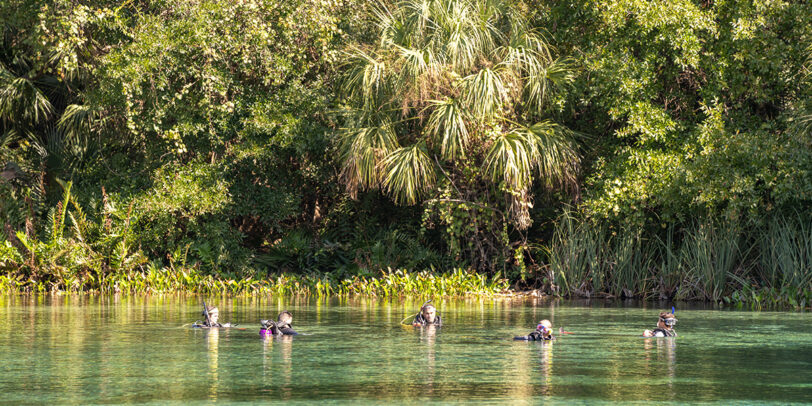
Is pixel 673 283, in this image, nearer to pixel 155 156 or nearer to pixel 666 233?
pixel 666 233

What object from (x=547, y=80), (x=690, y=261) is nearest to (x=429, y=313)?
(x=690, y=261)

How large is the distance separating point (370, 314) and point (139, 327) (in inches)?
172

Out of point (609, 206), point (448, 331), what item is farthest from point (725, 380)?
point (609, 206)

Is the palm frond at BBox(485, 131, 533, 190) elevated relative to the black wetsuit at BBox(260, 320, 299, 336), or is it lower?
elevated

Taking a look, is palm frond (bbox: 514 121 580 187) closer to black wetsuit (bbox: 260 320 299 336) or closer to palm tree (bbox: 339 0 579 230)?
palm tree (bbox: 339 0 579 230)

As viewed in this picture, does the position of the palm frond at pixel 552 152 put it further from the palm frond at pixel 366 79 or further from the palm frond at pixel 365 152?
the palm frond at pixel 366 79

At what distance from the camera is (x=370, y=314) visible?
1834 cm

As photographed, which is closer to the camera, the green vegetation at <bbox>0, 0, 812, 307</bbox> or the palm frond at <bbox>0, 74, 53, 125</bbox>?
the green vegetation at <bbox>0, 0, 812, 307</bbox>

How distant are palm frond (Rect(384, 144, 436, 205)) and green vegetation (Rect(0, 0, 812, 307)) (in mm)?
68

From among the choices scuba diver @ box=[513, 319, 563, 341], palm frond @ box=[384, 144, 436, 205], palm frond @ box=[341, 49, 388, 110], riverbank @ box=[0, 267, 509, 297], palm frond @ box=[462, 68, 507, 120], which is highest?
palm frond @ box=[341, 49, 388, 110]

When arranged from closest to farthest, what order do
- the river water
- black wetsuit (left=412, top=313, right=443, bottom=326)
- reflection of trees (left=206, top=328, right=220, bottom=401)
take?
the river water, reflection of trees (left=206, top=328, right=220, bottom=401), black wetsuit (left=412, top=313, right=443, bottom=326)

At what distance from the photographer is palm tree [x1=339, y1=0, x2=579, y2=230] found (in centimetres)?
2281

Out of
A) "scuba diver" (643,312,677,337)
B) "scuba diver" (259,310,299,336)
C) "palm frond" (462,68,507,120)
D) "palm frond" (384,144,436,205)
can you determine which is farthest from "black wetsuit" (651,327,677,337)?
"palm frond" (384,144,436,205)

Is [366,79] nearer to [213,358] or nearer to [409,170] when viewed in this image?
[409,170]
